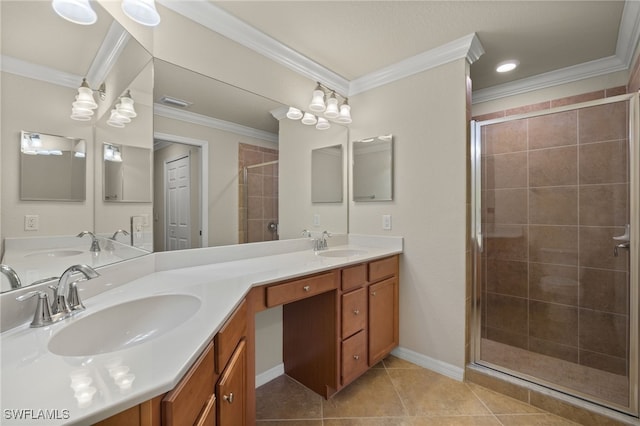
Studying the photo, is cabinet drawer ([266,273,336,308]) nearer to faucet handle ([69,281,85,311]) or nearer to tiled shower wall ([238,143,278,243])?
tiled shower wall ([238,143,278,243])

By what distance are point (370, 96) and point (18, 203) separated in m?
2.34

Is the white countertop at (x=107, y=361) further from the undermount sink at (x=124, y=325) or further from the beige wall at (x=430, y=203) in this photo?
the beige wall at (x=430, y=203)

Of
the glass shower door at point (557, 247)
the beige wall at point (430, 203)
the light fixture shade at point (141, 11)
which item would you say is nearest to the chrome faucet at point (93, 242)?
the light fixture shade at point (141, 11)

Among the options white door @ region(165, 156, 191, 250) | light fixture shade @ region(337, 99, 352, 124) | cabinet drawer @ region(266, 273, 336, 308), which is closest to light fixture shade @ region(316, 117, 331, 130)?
light fixture shade @ region(337, 99, 352, 124)

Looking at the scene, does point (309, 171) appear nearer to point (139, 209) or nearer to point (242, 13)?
point (242, 13)

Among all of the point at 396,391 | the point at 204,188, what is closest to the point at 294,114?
the point at 204,188

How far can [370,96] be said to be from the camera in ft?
8.23

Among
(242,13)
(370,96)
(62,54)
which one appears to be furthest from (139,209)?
(370,96)

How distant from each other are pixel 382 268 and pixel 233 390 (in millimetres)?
1354

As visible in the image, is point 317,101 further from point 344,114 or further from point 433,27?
point 433,27

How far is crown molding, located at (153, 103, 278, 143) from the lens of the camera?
155 centimetres

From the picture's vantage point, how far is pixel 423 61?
217 cm

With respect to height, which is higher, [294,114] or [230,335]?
[294,114]

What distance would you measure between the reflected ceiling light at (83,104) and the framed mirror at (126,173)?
146 mm
